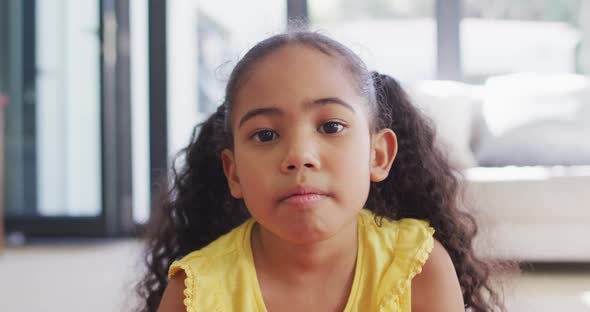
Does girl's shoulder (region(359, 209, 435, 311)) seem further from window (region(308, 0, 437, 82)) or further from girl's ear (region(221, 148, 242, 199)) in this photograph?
window (region(308, 0, 437, 82))

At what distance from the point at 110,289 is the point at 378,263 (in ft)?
4.62

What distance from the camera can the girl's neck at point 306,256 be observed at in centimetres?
99

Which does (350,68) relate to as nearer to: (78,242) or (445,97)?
(445,97)

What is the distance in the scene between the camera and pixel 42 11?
3.48 m

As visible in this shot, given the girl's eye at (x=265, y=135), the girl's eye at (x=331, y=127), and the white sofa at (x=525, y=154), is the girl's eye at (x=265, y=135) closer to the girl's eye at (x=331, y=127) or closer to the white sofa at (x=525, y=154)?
the girl's eye at (x=331, y=127)

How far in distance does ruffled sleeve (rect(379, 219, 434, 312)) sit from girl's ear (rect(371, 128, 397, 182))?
102mm

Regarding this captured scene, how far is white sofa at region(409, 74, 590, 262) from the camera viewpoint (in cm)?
221

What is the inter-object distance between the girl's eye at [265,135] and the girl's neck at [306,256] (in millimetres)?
167

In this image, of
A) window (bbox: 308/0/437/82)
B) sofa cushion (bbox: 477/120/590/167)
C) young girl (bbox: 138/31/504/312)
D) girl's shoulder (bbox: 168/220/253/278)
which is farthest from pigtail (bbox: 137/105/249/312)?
window (bbox: 308/0/437/82)

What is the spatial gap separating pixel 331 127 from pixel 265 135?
9 cm

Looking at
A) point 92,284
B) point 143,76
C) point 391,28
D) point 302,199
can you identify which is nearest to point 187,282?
point 302,199

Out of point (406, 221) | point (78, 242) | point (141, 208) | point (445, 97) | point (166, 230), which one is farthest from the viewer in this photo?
point (141, 208)

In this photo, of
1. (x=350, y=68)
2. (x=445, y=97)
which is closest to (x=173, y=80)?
(x=445, y=97)

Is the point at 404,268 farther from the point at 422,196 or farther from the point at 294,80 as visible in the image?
the point at 294,80
